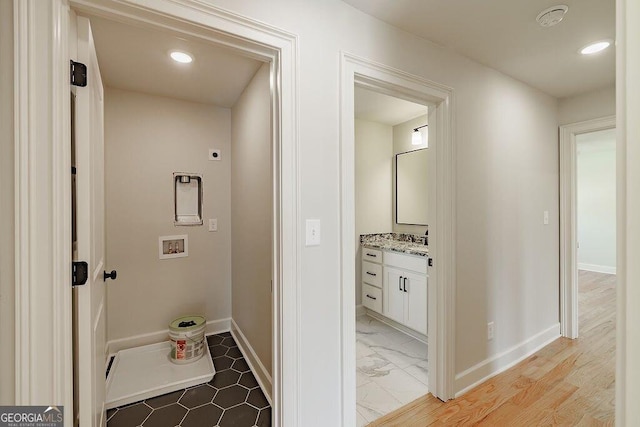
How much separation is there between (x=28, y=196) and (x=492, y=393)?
2.70m

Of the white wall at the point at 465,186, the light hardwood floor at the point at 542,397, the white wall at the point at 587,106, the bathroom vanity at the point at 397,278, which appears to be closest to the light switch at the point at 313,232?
the white wall at the point at 465,186

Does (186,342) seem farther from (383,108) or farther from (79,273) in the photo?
(383,108)

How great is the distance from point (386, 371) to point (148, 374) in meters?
1.87

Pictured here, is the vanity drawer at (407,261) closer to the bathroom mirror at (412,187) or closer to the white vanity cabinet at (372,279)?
the white vanity cabinet at (372,279)

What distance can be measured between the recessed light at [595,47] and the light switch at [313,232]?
219 cm

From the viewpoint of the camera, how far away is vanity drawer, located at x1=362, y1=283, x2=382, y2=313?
313cm

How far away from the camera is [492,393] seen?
195 centimetres

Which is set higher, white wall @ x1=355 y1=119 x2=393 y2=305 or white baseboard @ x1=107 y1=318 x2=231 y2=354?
white wall @ x1=355 y1=119 x2=393 y2=305

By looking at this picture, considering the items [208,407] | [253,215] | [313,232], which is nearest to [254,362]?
[208,407]

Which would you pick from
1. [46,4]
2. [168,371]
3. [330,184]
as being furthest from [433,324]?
[46,4]

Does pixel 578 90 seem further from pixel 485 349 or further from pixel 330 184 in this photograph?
pixel 330 184

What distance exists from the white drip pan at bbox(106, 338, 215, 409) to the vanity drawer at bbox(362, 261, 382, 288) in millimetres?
1812

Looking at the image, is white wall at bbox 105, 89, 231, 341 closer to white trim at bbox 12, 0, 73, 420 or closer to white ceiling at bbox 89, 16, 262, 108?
white ceiling at bbox 89, 16, 262, 108

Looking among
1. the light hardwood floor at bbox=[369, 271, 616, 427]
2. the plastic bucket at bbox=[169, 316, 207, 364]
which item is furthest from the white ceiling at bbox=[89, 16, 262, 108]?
the light hardwood floor at bbox=[369, 271, 616, 427]
